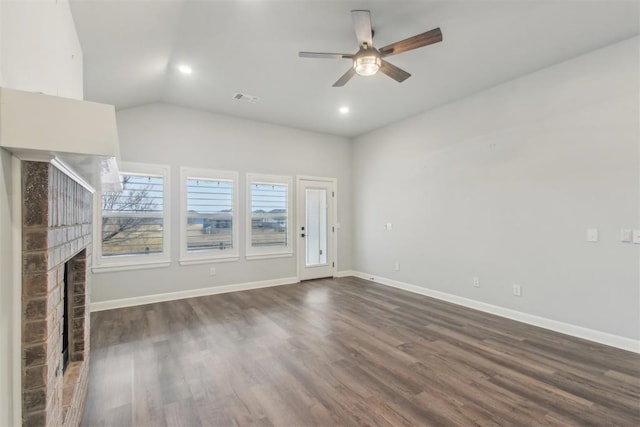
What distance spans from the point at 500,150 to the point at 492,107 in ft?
1.97

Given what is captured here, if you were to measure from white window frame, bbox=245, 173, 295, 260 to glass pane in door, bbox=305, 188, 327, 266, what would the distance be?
0.39m

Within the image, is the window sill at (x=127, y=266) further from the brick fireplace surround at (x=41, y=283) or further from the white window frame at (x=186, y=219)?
the brick fireplace surround at (x=41, y=283)

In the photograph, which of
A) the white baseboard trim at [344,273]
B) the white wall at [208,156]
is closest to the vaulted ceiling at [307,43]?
the white wall at [208,156]

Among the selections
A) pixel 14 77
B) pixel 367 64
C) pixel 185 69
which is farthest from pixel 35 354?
pixel 185 69

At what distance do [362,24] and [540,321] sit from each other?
3.76 m

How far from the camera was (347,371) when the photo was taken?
98.2 inches

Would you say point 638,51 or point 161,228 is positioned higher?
point 638,51

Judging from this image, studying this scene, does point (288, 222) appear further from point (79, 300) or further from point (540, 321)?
point (540, 321)

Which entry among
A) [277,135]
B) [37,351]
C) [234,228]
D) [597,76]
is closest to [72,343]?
[37,351]

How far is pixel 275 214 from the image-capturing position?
18.4 ft

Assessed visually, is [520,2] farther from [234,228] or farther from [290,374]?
[234,228]

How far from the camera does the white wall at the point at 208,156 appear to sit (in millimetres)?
4324

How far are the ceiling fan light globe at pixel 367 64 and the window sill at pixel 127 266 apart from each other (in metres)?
3.88

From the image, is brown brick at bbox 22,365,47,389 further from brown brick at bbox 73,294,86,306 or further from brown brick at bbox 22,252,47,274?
brown brick at bbox 73,294,86,306
